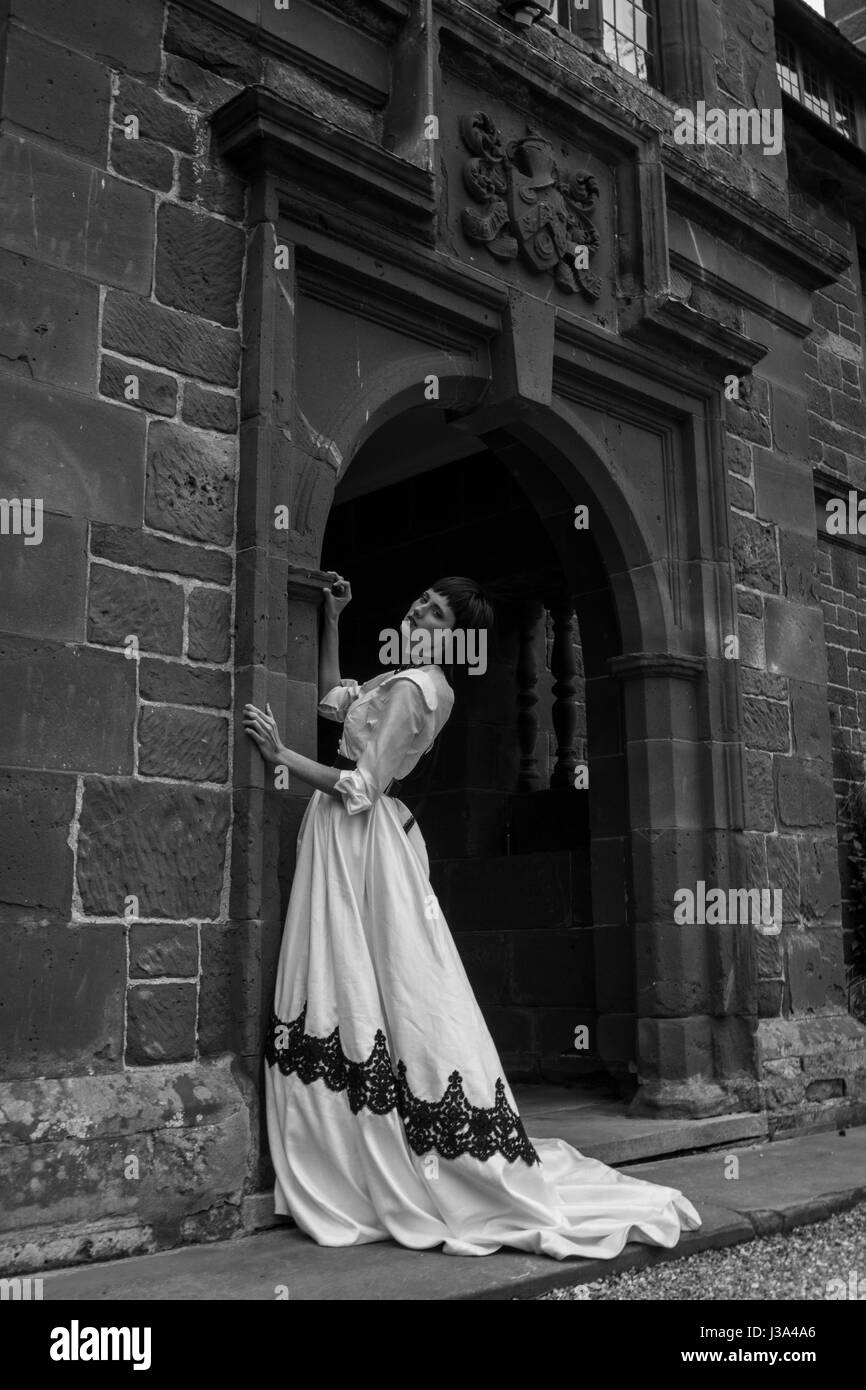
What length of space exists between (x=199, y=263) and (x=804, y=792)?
3.66 m

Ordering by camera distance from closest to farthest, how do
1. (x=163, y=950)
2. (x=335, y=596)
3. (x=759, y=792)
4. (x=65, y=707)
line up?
(x=65, y=707)
(x=163, y=950)
(x=335, y=596)
(x=759, y=792)

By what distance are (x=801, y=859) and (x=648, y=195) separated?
3.07 m

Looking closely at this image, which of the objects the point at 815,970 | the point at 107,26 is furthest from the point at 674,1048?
the point at 107,26

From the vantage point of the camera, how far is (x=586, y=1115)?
539 centimetres

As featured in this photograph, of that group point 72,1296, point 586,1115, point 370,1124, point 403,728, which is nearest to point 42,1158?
point 72,1296

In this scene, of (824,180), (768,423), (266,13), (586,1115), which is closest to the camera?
(266,13)

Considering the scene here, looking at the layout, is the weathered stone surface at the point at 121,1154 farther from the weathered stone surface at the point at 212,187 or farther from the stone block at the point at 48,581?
the weathered stone surface at the point at 212,187

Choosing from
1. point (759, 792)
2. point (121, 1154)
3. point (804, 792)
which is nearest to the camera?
point (121, 1154)

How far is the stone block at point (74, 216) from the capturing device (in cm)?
381

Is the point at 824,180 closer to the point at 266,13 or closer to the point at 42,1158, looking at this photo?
the point at 266,13

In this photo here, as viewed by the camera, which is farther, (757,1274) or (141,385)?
(141,385)

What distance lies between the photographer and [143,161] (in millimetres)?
4137

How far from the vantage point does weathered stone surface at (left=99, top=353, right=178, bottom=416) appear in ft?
12.9

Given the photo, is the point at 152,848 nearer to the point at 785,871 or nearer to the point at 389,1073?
the point at 389,1073
